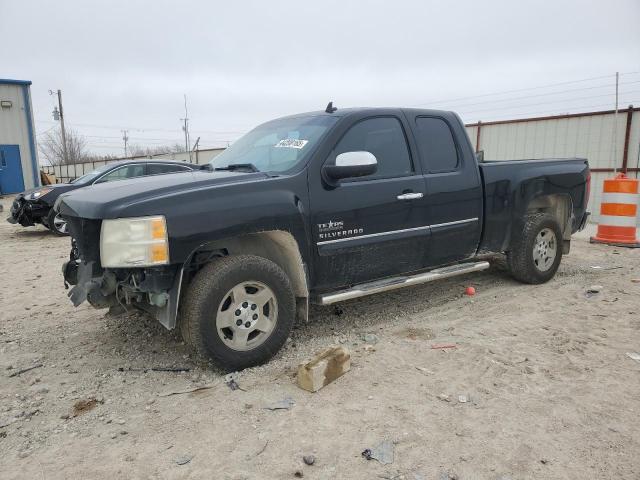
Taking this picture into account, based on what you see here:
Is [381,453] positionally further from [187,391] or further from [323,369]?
[187,391]

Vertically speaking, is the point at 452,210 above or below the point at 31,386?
above

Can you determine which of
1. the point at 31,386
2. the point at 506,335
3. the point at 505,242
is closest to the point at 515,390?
the point at 506,335

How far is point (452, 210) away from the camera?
4516 mm

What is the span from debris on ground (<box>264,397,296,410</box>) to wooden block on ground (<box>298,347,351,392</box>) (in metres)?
0.16

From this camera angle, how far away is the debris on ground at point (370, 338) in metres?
3.92

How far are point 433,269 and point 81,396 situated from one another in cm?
321

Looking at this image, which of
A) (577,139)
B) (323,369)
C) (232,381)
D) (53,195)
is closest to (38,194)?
(53,195)

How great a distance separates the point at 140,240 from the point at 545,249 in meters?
4.50

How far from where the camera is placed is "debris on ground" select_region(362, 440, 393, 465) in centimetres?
242

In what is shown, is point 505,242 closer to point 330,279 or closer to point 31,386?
point 330,279

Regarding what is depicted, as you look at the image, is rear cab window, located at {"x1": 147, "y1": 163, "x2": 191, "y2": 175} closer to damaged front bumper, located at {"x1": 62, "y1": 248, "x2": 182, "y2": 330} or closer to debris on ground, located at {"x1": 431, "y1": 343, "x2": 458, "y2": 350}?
damaged front bumper, located at {"x1": 62, "y1": 248, "x2": 182, "y2": 330}

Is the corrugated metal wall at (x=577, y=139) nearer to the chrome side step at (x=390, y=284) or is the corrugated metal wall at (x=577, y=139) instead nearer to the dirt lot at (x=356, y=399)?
the chrome side step at (x=390, y=284)

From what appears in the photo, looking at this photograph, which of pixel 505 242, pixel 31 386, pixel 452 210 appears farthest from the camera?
pixel 505 242

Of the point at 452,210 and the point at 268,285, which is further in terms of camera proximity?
the point at 452,210
